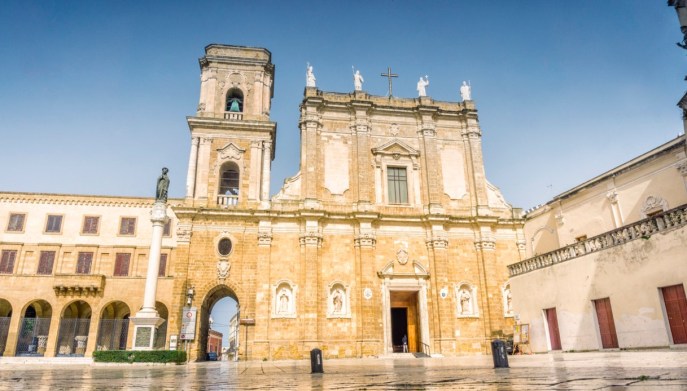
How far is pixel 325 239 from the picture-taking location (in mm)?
22250

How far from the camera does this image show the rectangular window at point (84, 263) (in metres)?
28.3

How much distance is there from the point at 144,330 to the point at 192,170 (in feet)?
26.8

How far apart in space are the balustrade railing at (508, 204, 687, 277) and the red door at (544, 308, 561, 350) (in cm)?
156

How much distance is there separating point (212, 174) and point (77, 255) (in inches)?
510

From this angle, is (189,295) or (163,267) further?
(163,267)

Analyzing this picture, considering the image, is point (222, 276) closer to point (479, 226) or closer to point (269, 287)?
point (269, 287)

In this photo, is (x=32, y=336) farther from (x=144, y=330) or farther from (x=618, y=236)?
(x=618, y=236)

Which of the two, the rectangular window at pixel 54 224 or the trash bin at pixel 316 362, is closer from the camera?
the trash bin at pixel 316 362

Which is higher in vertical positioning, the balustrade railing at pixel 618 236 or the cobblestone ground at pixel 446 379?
the balustrade railing at pixel 618 236

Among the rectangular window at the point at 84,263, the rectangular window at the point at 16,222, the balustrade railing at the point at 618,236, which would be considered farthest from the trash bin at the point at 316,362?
the rectangular window at the point at 16,222

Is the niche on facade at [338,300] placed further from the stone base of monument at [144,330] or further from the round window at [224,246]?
the stone base of monument at [144,330]

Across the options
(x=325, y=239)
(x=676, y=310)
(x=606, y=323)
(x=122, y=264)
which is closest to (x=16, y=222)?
(x=122, y=264)

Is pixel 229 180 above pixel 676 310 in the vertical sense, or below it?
above

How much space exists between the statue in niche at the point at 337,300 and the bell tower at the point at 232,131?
552 cm
